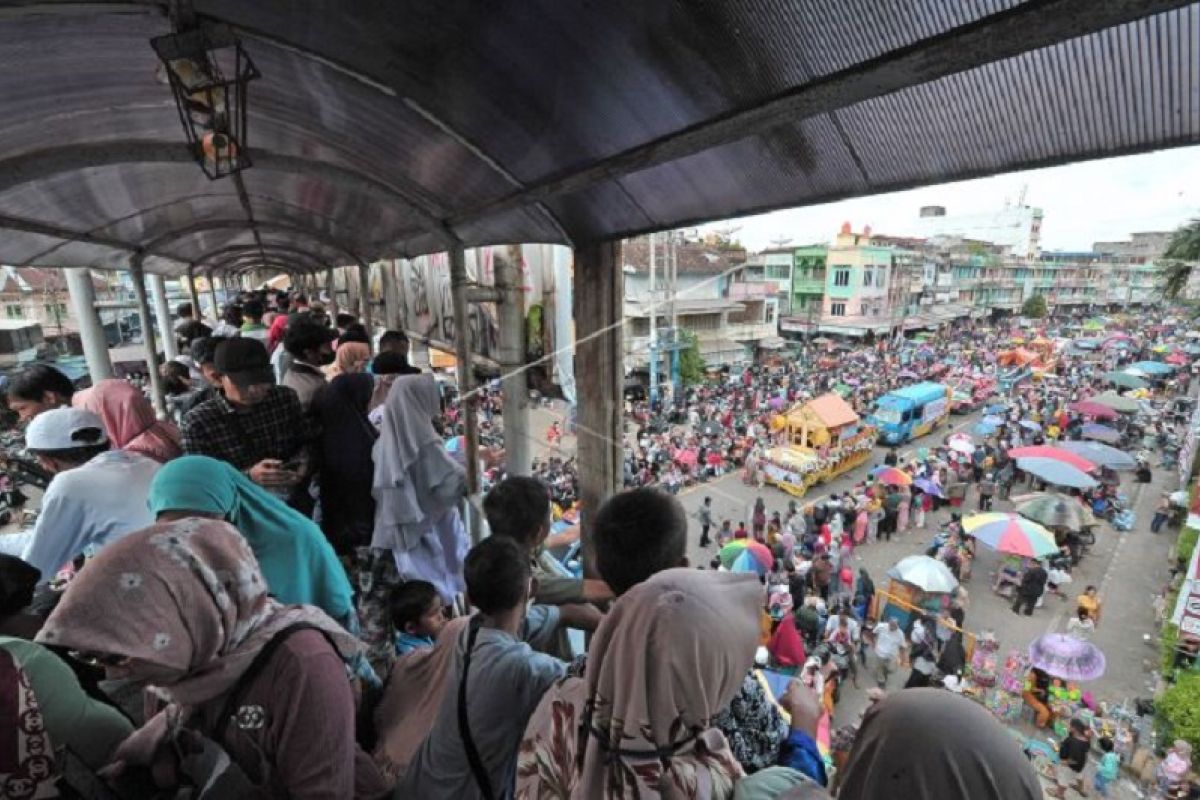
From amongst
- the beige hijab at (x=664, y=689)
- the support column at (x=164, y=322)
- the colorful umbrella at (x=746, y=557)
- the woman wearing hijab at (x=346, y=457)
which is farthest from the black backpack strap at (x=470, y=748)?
the support column at (x=164, y=322)

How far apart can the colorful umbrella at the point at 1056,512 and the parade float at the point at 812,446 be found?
546cm

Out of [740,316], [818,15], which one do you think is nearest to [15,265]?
[818,15]

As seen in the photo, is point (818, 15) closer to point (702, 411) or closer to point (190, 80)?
point (190, 80)

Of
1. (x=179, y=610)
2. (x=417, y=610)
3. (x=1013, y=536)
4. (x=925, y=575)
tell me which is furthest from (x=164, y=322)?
(x=1013, y=536)

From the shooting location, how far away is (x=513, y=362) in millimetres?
6129

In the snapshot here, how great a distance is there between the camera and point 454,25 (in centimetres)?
226

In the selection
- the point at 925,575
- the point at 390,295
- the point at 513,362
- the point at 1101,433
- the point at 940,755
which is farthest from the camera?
the point at 1101,433

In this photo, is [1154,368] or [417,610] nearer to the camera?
[417,610]

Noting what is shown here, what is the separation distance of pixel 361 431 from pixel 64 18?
7.20 ft

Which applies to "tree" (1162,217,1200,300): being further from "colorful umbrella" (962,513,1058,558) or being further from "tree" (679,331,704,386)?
"tree" (679,331,704,386)

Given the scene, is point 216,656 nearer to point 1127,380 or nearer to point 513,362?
point 513,362

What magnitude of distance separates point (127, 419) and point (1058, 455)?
21.6m

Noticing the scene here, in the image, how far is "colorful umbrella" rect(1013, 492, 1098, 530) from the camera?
14.7m

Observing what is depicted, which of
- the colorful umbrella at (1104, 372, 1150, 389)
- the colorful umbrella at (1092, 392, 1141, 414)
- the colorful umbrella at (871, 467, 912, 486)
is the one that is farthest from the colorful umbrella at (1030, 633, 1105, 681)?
the colorful umbrella at (1104, 372, 1150, 389)
